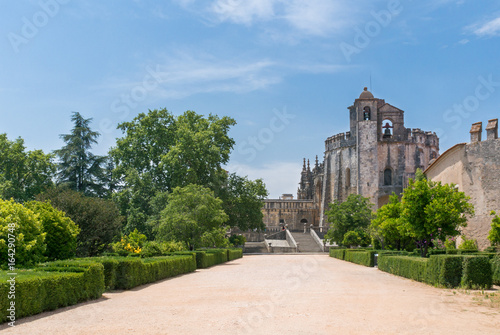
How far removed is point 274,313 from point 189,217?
68.7 ft

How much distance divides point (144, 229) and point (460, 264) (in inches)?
1168

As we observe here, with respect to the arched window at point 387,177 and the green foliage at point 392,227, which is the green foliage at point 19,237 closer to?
the green foliage at point 392,227

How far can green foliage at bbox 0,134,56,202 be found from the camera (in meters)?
39.4

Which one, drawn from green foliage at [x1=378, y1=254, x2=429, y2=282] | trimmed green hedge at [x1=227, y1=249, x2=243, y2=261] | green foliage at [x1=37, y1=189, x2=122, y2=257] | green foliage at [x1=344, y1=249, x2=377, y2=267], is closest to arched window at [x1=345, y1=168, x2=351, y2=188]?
trimmed green hedge at [x1=227, y1=249, x2=243, y2=261]

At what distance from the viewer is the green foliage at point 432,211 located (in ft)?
66.0

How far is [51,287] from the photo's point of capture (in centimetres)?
1053

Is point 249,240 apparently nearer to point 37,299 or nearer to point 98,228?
point 98,228

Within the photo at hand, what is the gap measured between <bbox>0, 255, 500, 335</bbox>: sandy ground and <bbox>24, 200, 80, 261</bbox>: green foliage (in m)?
5.06

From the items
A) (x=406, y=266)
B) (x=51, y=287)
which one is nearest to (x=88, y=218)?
(x=51, y=287)

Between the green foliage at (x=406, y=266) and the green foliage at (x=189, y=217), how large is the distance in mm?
12033

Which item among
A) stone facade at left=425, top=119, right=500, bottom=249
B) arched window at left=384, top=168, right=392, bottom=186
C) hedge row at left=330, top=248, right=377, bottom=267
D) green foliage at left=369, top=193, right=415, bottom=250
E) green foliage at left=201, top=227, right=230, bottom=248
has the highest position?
arched window at left=384, top=168, right=392, bottom=186

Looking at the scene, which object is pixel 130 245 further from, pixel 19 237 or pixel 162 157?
pixel 162 157

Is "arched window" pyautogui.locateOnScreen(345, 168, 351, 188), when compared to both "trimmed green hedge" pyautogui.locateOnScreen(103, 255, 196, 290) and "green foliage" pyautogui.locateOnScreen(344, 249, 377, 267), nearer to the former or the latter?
"green foliage" pyautogui.locateOnScreen(344, 249, 377, 267)

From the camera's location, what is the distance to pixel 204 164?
140ft
